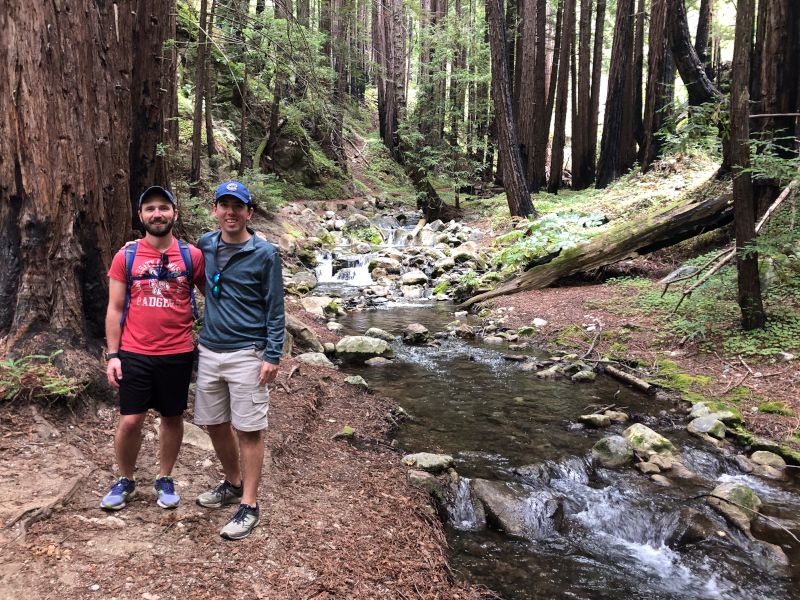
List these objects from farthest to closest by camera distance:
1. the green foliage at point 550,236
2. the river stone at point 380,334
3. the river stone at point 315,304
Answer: the green foliage at point 550,236 → the river stone at point 315,304 → the river stone at point 380,334

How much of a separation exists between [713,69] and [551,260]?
50.3 ft

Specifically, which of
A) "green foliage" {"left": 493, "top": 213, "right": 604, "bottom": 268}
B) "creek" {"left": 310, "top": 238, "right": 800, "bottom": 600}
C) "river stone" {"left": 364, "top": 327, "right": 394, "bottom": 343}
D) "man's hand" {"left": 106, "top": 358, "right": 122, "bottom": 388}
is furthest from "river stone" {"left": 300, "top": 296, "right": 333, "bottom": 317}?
"man's hand" {"left": 106, "top": 358, "right": 122, "bottom": 388}

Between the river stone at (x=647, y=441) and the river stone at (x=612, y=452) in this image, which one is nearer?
the river stone at (x=612, y=452)

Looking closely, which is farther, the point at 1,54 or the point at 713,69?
the point at 713,69

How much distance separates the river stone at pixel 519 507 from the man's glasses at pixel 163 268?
9.36 ft

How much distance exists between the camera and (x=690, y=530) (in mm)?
3848

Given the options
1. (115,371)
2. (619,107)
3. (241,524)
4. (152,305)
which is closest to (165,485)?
(241,524)

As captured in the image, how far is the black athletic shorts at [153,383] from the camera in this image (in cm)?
282

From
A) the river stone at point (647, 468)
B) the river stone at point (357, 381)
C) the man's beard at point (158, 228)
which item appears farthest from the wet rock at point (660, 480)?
the man's beard at point (158, 228)

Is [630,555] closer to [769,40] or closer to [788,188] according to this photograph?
[788,188]

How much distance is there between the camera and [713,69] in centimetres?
2006

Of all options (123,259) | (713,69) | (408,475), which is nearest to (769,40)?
(408,475)

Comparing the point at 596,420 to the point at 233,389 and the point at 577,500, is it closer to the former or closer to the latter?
the point at 577,500

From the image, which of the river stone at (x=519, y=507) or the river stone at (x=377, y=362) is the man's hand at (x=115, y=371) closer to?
the river stone at (x=519, y=507)
